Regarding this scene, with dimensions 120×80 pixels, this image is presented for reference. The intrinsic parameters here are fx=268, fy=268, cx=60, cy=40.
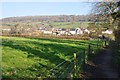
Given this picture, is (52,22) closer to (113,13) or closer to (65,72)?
(113,13)

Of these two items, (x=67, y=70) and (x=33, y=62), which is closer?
(x=67, y=70)

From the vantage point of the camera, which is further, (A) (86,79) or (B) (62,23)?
(B) (62,23)

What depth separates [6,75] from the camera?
11.7 metres

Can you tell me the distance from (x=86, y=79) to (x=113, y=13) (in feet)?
45.8

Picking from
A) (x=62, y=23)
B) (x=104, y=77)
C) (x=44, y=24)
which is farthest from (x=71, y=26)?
(x=104, y=77)

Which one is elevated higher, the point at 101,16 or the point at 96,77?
the point at 101,16

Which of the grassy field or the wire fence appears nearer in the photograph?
the wire fence

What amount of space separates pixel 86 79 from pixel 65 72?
1677mm

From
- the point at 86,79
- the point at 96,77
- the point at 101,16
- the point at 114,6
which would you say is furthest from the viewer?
the point at 101,16

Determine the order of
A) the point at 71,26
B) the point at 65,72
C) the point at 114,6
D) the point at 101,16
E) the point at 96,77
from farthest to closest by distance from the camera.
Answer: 1. the point at 71,26
2. the point at 101,16
3. the point at 114,6
4. the point at 96,77
5. the point at 65,72

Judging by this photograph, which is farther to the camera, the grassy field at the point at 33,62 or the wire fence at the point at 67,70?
the grassy field at the point at 33,62

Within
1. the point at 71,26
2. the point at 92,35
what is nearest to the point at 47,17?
the point at 71,26

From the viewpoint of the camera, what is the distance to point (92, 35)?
311ft

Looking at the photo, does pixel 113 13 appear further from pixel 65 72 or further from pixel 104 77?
pixel 65 72
